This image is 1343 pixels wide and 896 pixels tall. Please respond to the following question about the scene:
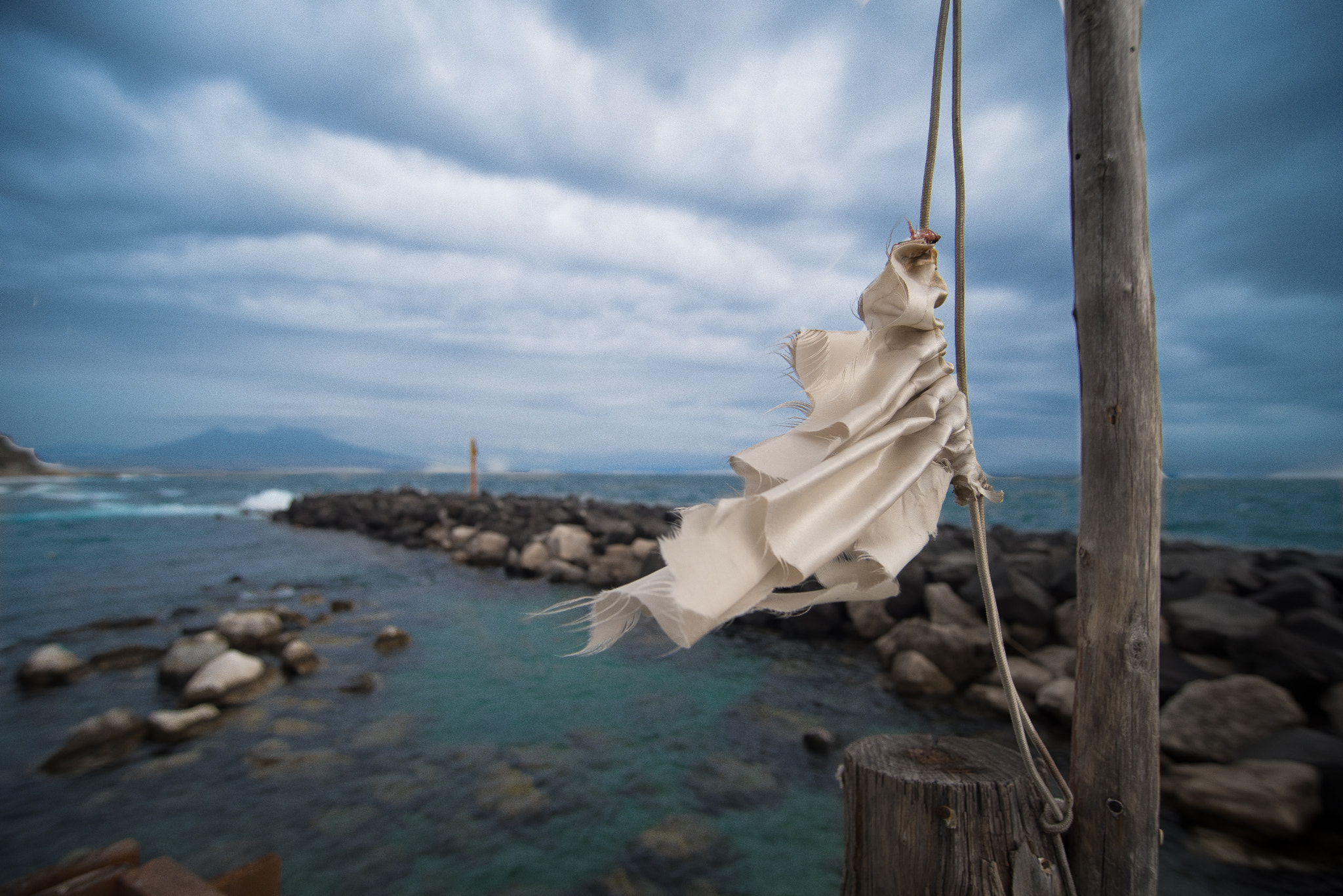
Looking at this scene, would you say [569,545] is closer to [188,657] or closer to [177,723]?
[188,657]

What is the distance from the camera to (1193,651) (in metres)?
5.41

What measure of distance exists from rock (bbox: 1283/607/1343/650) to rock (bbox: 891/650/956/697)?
8.99ft

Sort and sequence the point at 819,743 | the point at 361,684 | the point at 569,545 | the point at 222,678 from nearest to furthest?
the point at 819,743 → the point at 222,678 → the point at 361,684 → the point at 569,545

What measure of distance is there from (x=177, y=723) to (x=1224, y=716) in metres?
8.04

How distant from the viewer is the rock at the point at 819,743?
16.5 feet

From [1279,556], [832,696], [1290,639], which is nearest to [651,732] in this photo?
[832,696]

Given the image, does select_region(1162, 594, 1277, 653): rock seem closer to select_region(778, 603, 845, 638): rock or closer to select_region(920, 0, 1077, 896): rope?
select_region(778, 603, 845, 638): rock

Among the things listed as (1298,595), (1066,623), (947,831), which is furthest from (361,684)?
(1298,595)

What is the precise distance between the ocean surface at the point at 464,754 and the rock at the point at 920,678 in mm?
217

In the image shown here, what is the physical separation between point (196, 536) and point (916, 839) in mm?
22874

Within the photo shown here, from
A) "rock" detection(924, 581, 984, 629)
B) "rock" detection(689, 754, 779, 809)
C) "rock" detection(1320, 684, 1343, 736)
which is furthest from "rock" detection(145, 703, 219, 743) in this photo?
"rock" detection(1320, 684, 1343, 736)

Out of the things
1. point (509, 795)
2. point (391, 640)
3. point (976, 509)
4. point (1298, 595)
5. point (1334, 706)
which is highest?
point (976, 509)

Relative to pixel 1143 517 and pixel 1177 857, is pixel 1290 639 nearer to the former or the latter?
pixel 1177 857

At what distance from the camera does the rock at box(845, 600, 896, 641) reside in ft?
25.4
